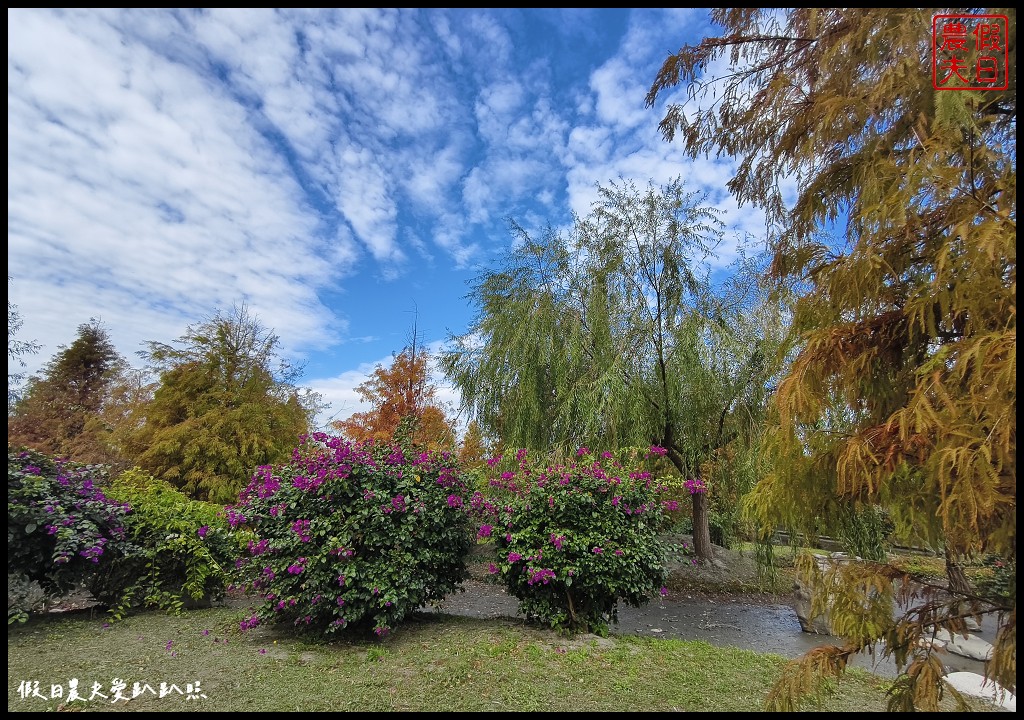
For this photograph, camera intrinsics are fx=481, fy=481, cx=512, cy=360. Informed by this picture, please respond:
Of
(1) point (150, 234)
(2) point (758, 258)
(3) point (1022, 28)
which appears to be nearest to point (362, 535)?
(1) point (150, 234)

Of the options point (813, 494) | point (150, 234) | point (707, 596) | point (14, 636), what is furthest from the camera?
point (707, 596)

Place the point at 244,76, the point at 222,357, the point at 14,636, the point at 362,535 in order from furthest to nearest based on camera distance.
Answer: the point at 222,357
the point at 362,535
the point at 14,636
the point at 244,76

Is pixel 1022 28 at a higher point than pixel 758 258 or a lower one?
lower

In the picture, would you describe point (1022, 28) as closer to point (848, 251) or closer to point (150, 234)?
point (848, 251)

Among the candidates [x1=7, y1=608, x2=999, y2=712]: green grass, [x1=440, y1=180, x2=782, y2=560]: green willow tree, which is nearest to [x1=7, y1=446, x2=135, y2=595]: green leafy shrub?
[x1=7, y1=608, x2=999, y2=712]: green grass

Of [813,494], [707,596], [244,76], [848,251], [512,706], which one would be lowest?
[707,596]

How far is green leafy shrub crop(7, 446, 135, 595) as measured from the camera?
141 inches

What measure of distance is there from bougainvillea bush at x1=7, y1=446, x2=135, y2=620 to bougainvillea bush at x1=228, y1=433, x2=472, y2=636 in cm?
101

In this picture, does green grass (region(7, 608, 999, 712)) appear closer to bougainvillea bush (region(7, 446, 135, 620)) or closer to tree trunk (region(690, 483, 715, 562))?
bougainvillea bush (region(7, 446, 135, 620))

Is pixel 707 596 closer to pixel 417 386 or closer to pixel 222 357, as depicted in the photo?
pixel 417 386

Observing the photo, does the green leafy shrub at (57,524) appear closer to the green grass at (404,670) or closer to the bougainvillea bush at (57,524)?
the bougainvillea bush at (57,524)

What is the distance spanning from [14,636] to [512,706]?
12.2 feet

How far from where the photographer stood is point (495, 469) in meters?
5.63

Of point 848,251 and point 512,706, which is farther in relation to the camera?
point 512,706
